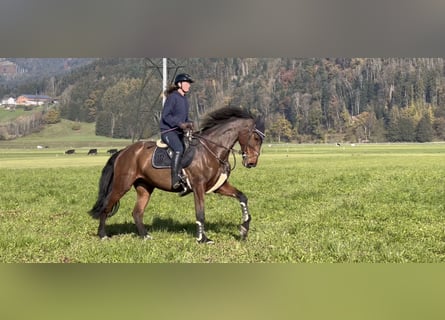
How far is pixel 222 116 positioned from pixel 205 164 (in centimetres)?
79

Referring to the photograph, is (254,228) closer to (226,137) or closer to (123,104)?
(226,137)

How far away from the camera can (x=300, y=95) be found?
106 metres

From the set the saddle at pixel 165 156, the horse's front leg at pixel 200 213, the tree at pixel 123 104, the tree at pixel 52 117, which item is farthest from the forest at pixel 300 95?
the horse's front leg at pixel 200 213

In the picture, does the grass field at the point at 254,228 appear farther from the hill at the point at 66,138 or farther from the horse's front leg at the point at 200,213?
the hill at the point at 66,138

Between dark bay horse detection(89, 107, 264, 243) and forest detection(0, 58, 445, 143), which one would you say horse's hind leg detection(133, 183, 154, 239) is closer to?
dark bay horse detection(89, 107, 264, 243)

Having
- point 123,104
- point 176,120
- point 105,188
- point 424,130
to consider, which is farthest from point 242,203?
point 424,130

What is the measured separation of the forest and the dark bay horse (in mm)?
49171

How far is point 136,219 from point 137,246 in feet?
3.92

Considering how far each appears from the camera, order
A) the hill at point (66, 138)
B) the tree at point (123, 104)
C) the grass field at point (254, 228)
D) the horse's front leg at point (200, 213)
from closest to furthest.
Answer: the grass field at point (254, 228) → the horse's front leg at point (200, 213) → the tree at point (123, 104) → the hill at point (66, 138)

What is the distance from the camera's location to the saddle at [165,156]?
6.45m

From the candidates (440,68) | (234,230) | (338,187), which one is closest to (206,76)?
(440,68)

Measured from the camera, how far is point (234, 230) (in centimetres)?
737

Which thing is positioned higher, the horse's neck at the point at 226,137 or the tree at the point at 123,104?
the tree at the point at 123,104

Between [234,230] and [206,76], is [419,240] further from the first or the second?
[206,76]
